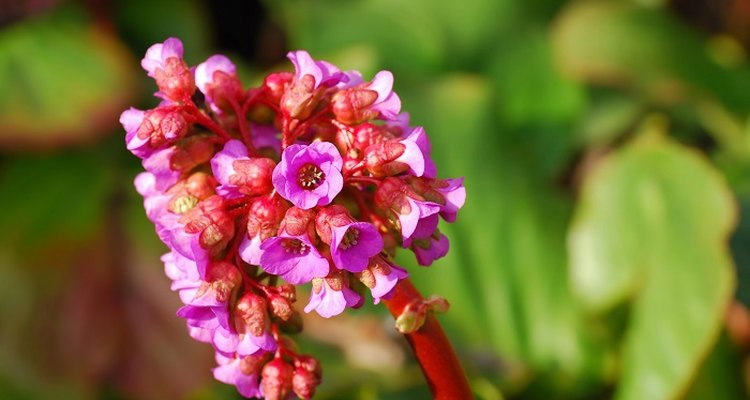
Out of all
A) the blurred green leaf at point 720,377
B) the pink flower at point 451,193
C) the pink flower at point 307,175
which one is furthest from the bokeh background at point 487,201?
the pink flower at point 307,175

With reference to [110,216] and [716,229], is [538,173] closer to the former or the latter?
[716,229]

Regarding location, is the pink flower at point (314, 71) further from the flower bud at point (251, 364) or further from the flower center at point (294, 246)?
the flower bud at point (251, 364)

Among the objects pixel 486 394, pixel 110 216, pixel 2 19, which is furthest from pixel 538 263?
pixel 2 19

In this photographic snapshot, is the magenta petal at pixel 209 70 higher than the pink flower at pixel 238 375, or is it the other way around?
the magenta petal at pixel 209 70

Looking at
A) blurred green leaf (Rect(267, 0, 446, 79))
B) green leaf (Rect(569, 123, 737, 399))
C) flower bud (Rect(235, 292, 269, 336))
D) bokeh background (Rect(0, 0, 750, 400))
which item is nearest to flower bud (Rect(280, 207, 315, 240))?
flower bud (Rect(235, 292, 269, 336))

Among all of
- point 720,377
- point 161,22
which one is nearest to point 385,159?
point 720,377

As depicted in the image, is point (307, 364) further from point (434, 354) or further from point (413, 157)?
point (413, 157)
